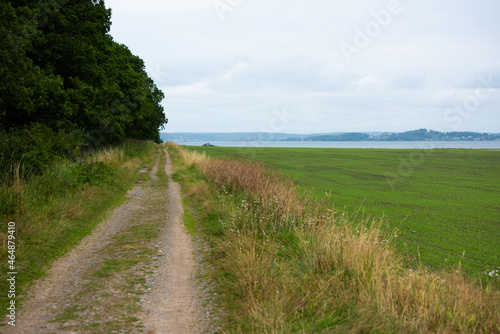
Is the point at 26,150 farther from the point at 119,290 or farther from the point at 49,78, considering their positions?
the point at 119,290

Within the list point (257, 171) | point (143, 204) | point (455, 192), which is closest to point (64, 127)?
point (143, 204)

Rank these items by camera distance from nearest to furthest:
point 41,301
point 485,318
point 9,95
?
1. point 485,318
2. point 41,301
3. point 9,95

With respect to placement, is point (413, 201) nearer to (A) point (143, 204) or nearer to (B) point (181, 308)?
(A) point (143, 204)

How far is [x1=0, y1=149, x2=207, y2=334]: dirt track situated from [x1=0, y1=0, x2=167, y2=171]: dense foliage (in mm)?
5630

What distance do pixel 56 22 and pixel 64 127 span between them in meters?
5.07

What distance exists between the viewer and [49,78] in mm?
14078

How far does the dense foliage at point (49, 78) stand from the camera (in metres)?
11.0

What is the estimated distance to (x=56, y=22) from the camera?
15.9m

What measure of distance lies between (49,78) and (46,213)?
819 cm

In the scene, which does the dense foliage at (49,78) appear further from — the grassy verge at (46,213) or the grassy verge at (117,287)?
the grassy verge at (117,287)

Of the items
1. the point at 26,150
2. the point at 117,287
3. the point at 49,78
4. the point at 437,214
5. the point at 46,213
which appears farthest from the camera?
the point at 49,78

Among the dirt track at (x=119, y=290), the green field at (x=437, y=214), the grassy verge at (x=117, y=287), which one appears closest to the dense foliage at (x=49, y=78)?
the grassy verge at (x=117, y=287)

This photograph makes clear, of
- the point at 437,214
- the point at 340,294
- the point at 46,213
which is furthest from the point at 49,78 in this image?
the point at 437,214

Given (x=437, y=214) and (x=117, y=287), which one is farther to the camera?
(x=437, y=214)
